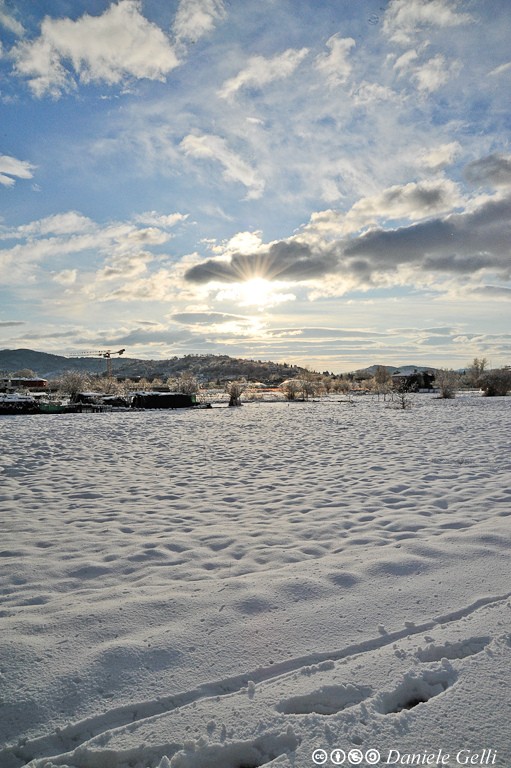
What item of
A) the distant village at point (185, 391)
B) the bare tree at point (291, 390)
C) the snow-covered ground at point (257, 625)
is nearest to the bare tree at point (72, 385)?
the distant village at point (185, 391)

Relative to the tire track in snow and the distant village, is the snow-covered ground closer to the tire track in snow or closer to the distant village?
the tire track in snow

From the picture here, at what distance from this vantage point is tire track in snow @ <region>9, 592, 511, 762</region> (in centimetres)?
201

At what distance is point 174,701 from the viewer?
2252 mm

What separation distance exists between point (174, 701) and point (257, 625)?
811 millimetres

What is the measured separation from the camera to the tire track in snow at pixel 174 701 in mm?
2012

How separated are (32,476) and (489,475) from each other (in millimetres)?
8181

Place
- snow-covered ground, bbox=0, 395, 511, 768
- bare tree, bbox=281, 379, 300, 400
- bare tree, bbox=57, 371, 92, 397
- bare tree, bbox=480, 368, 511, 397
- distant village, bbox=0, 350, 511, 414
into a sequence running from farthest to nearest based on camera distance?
1. bare tree, bbox=480, 368, 511, 397
2. bare tree, bbox=281, 379, 300, 400
3. bare tree, bbox=57, 371, 92, 397
4. distant village, bbox=0, 350, 511, 414
5. snow-covered ground, bbox=0, 395, 511, 768

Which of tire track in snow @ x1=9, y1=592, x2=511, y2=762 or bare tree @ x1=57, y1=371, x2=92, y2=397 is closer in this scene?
tire track in snow @ x1=9, y1=592, x2=511, y2=762

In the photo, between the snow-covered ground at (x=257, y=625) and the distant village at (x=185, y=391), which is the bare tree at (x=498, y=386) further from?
the snow-covered ground at (x=257, y=625)

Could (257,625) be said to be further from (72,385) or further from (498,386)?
(498,386)

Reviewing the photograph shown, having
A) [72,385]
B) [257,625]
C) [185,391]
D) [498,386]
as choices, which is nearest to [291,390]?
[185,391]

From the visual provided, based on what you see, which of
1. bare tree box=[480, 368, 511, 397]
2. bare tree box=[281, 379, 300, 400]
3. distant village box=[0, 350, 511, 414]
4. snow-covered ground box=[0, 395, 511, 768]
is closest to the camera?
snow-covered ground box=[0, 395, 511, 768]

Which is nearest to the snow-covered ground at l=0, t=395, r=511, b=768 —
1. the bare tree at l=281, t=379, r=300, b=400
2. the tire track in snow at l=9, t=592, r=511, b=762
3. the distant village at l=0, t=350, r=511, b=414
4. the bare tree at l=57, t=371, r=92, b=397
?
the tire track in snow at l=9, t=592, r=511, b=762

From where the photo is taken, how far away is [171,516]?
5551 mm
